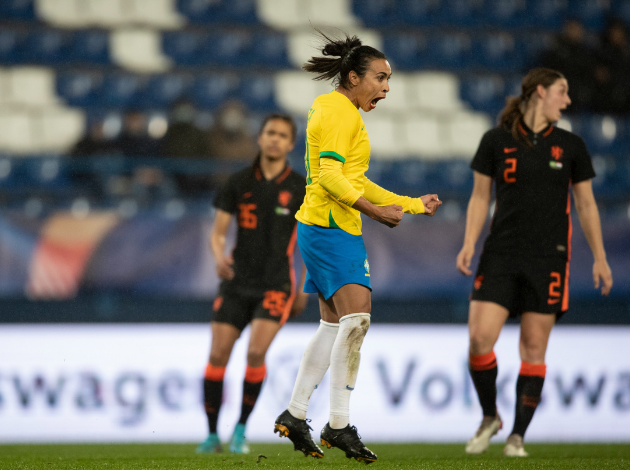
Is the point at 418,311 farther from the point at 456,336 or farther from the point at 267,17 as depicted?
the point at 267,17

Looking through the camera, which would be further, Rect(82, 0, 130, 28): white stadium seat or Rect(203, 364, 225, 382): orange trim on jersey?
Rect(82, 0, 130, 28): white stadium seat

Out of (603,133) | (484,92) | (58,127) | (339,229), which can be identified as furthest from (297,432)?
(484,92)

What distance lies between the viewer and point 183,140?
9.51 m

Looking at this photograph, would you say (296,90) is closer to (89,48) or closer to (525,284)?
(89,48)

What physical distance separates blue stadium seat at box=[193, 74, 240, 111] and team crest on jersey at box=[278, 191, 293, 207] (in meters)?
6.20

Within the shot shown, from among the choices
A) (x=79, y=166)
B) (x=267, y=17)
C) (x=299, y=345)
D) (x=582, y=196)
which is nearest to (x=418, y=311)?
(x=299, y=345)

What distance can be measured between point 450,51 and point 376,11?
1466 mm

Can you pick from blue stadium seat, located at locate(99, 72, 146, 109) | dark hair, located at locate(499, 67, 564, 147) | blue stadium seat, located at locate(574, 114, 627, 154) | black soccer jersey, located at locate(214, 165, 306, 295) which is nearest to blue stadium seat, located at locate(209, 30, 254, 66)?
blue stadium seat, located at locate(99, 72, 146, 109)

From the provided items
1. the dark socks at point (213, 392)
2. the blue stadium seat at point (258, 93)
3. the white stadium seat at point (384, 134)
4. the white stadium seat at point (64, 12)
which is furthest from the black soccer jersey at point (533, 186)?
the white stadium seat at point (64, 12)

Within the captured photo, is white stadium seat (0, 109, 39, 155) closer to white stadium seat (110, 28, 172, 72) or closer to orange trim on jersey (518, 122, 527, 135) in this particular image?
white stadium seat (110, 28, 172, 72)

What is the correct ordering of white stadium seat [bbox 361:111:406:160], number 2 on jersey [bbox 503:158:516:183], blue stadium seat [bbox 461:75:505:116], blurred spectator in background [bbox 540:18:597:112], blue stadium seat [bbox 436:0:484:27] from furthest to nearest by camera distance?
blue stadium seat [bbox 436:0:484:27] < blue stadium seat [bbox 461:75:505:116] < white stadium seat [bbox 361:111:406:160] < blurred spectator in background [bbox 540:18:597:112] < number 2 on jersey [bbox 503:158:516:183]

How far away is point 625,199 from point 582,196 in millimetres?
3985

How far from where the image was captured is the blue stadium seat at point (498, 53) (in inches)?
A: 483

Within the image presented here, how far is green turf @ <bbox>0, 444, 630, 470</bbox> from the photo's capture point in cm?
401
